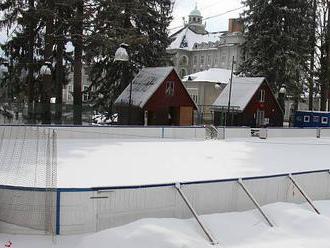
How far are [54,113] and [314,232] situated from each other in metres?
23.5

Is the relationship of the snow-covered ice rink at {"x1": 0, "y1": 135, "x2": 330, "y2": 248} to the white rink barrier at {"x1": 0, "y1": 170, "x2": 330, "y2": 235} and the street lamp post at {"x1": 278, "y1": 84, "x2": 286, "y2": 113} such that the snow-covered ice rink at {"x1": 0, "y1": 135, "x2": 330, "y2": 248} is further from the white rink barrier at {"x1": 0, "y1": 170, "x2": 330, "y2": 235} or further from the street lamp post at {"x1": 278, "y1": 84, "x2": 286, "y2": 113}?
the street lamp post at {"x1": 278, "y1": 84, "x2": 286, "y2": 113}

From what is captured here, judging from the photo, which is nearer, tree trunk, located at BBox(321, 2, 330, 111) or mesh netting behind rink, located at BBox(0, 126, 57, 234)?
mesh netting behind rink, located at BBox(0, 126, 57, 234)

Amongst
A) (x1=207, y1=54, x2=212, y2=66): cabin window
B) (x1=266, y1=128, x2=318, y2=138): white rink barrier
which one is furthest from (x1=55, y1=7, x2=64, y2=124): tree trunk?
(x1=207, y1=54, x2=212, y2=66): cabin window

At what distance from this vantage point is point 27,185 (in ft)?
37.1

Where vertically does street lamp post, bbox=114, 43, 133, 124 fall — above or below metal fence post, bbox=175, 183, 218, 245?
above

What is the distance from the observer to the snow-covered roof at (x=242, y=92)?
3931 cm

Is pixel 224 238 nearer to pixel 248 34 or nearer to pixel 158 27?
pixel 158 27

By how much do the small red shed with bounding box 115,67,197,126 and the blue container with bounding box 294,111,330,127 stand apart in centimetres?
1081

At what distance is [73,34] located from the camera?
31641mm

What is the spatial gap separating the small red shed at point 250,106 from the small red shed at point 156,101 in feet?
11.9

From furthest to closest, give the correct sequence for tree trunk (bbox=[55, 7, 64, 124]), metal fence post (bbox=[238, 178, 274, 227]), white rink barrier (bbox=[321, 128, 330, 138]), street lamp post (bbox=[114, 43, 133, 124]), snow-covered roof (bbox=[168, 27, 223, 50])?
snow-covered roof (bbox=[168, 27, 223, 50])
white rink barrier (bbox=[321, 128, 330, 138])
tree trunk (bbox=[55, 7, 64, 124])
street lamp post (bbox=[114, 43, 133, 124])
metal fence post (bbox=[238, 178, 274, 227])

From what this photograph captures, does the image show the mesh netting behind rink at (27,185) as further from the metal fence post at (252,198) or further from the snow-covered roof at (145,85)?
the snow-covered roof at (145,85)

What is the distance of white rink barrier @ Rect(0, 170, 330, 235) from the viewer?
8.57 metres

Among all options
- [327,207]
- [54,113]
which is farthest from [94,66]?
[327,207]
